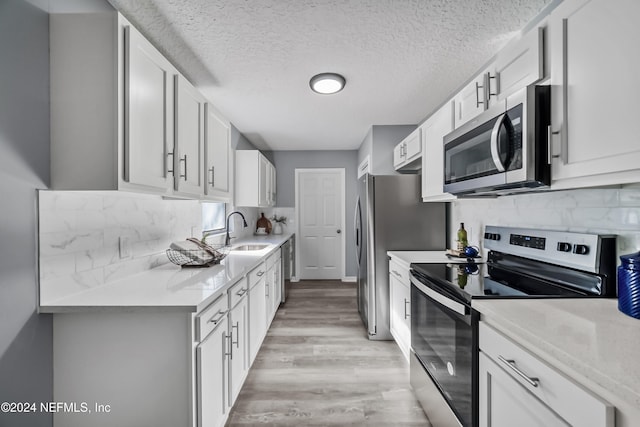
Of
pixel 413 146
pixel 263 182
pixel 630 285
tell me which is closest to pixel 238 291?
pixel 630 285

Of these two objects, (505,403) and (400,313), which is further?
(400,313)

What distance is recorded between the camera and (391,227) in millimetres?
3066

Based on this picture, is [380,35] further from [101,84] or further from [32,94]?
[32,94]

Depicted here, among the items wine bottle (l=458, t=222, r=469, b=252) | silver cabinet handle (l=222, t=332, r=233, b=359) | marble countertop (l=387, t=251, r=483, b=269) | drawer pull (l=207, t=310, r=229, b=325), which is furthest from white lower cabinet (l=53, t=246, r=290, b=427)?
wine bottle (l=458, t=222, r=469, b=252)

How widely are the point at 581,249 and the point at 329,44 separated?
Result: 1.81m

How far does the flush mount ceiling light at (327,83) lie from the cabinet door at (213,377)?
197 cm

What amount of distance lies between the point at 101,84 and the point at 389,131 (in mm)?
3345

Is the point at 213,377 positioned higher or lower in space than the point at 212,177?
lower

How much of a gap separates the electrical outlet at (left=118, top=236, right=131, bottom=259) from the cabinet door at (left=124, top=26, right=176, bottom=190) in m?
0.46

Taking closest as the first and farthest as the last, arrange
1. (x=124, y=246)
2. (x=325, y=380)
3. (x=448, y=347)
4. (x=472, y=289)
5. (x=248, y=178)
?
(x=472, y=289) < (x=448, y=347) < (x=124, y=246) < (x=325, y=380) < (x=248, y=178)

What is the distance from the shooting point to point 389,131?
Result: 161 inches

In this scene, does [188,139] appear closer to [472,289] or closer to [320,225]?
[472,289]

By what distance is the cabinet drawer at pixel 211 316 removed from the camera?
138 cm

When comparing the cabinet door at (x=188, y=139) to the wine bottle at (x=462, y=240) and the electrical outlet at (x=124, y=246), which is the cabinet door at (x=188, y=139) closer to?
the electrical outlet at (x=124, y=246)
